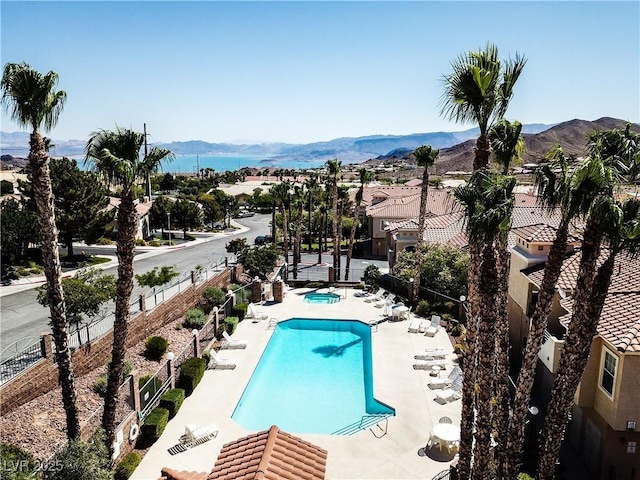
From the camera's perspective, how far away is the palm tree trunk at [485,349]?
37.1 ft

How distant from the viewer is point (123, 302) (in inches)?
539

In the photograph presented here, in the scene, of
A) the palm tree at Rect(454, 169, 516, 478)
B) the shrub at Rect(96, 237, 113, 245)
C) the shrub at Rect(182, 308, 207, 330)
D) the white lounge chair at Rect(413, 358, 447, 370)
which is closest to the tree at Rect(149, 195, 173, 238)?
the shrub at Rect(96, 237, 113, 245)

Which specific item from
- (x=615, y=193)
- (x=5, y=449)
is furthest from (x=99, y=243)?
(x=615, y=193)

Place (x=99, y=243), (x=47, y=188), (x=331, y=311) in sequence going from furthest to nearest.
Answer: (x=99, y=243) < (x=331, y=311) < (x=47, y=188)

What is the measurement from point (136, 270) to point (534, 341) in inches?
1283

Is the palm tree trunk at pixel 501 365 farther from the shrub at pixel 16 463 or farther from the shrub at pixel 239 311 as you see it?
the shrub at pixel 239 311

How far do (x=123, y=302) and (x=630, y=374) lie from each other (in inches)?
609

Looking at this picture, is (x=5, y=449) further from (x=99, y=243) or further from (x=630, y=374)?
(x=99, y=243)

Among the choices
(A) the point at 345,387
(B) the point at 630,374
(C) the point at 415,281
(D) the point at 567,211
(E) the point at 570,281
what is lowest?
(A) the point at 345,387

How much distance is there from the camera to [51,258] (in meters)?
12.9

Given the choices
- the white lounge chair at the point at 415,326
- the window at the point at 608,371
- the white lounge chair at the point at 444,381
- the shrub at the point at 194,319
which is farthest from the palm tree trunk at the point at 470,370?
the shrub at the point at 194,319

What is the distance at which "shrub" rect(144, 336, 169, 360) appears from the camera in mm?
22531

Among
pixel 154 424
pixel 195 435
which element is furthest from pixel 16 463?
pixel 195 435

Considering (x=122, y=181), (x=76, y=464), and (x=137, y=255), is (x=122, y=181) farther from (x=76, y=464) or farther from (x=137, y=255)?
(x=137, y=255)
